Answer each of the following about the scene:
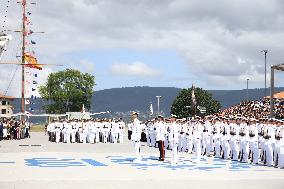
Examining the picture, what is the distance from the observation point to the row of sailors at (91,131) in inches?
1448

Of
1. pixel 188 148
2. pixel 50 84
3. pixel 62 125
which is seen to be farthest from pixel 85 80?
pixel 188 148

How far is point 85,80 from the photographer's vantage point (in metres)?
122

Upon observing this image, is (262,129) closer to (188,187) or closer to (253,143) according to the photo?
(253,143)

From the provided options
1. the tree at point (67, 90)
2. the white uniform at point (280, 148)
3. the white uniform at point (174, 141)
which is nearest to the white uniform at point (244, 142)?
the white uniform at point (280, 148)

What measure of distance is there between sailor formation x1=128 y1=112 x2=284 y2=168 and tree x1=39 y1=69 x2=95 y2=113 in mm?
97317

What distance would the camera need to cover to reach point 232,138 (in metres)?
22.2

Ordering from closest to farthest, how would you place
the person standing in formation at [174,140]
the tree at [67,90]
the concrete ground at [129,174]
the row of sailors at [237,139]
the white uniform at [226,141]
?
1. the concrete ground at [129,174]
2. the row of sailors at [237,139]
3. the person standing in formation at [174,140]
4. the white uniform at [226,141]
5. the tree at [67,90]

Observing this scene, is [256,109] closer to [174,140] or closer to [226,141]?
[226,141]

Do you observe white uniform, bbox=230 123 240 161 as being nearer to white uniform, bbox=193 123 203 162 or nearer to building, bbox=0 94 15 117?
white uniform, bbox=193 123 203 162

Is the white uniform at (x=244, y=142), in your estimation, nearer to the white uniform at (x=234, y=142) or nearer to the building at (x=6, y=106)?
the white uniform at (x=234, y=142)

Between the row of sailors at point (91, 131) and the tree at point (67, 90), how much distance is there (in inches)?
3260

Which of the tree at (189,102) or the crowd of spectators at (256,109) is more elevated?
the tree at (189,102)

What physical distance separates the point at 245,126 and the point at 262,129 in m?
0.84

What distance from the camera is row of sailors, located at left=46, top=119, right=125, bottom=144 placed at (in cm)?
3678
